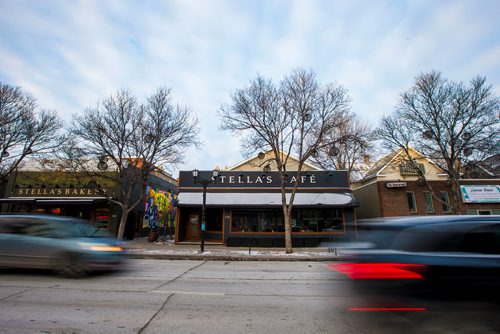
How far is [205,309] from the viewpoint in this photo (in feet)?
15.6

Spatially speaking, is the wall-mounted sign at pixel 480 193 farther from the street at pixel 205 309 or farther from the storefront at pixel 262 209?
the street at pixel 205 309

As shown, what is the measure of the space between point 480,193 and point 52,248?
29959 mm

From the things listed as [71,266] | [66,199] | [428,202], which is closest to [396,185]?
[428,202]

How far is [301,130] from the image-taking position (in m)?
18.1

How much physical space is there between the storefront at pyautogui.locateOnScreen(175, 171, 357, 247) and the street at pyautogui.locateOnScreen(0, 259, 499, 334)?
44.4 feet

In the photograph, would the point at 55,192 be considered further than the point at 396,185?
No

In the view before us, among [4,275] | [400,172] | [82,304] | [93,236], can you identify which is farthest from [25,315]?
[400,172]

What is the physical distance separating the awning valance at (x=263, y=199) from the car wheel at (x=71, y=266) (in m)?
13.3

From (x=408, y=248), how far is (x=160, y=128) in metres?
18.0

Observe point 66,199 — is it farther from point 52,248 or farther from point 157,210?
point 52,248

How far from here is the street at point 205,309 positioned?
127 inches

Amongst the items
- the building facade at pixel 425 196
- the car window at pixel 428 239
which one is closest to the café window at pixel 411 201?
the building facade at pixel 425 196

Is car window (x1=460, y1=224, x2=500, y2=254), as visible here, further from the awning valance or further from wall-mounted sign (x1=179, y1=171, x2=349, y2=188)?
wall-mounted sign (x1=179, y1=171, x2=349, y2=188)

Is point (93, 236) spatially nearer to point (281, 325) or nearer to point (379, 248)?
point (281, 325)
